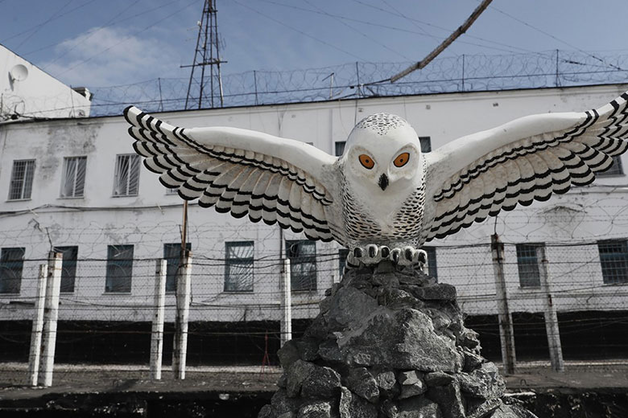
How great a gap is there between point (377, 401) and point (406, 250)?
1.06 m

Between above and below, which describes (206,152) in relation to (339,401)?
above

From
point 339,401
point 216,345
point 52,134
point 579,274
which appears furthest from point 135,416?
point 52,134

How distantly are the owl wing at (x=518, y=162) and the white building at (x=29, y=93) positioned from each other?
13374 mm

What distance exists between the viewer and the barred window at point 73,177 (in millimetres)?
13133

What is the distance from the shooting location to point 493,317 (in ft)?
34.4

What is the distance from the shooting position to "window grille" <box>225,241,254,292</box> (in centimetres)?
1113

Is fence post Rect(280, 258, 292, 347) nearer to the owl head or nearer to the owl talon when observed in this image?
the owl talon

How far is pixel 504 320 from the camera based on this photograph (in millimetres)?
5996

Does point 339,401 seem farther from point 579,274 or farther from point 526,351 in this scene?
point 579,274

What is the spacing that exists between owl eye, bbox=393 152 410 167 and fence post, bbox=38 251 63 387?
547 cm

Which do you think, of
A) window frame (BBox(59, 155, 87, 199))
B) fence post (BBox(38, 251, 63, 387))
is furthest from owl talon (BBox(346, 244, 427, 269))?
window frame (BBox(59, 155, 87, 199))

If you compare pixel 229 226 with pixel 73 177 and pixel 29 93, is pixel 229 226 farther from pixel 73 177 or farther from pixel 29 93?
pixel 29 93

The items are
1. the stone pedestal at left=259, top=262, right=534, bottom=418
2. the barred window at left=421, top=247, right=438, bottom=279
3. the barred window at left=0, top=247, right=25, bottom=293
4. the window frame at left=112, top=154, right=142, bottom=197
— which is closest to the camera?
the stone pedestal at left=259, top=262, right=534, bottom=418

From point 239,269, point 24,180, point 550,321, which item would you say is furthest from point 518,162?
point 24,180
